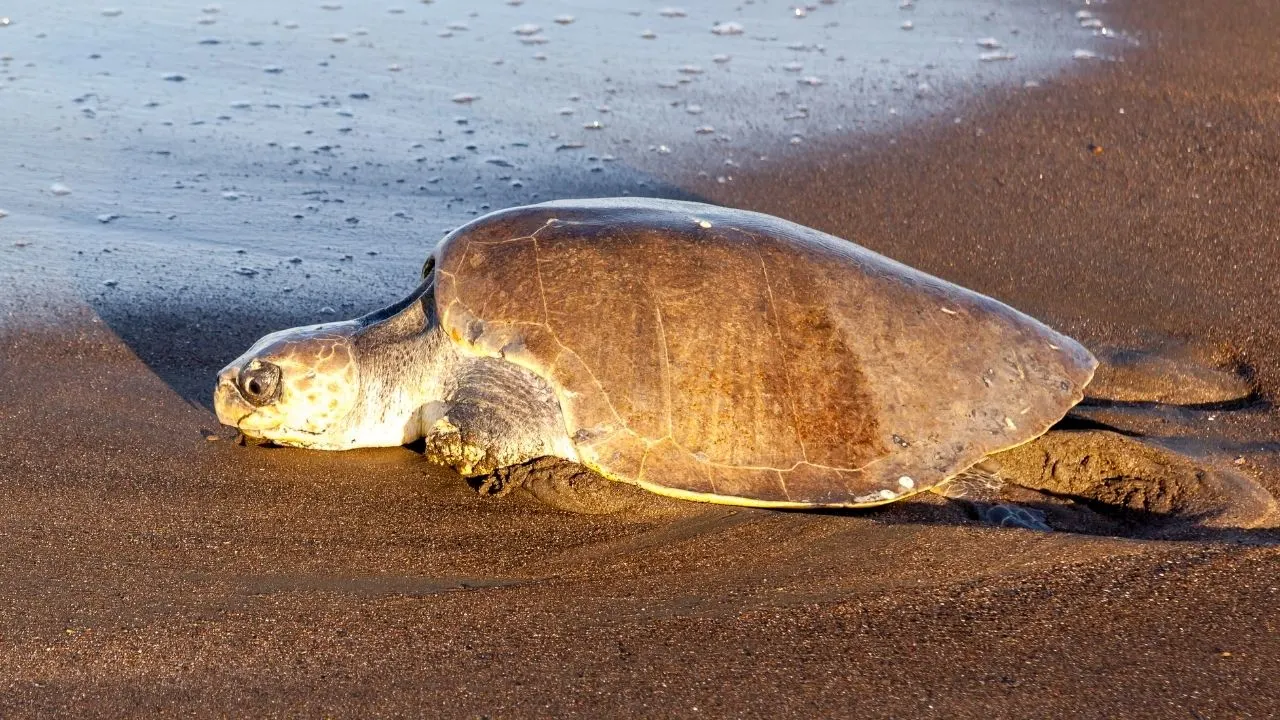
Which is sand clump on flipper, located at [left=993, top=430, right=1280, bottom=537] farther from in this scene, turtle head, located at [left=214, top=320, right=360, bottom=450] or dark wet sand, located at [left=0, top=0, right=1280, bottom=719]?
turtle head, located at [left=214, top=320, right=360, bottom=450]

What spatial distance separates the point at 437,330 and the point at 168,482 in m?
0.79

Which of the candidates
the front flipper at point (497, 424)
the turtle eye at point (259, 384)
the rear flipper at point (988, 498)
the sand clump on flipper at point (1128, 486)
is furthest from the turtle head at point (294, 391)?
the sand clump on flipper at point (1128, 486)

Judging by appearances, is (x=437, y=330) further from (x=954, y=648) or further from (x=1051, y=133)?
(x=1051, y=133)

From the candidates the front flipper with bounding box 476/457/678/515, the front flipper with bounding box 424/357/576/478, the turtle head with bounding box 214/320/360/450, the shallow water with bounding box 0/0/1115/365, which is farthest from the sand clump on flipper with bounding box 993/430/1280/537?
the shallow water with bounding box 0/0/1115/365

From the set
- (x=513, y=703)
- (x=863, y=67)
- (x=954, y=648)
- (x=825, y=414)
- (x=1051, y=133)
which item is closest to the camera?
(x=513, y=703)

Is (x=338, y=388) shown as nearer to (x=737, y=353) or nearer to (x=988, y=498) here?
(x=737, y=353)

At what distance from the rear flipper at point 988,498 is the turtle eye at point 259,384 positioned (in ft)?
5.88

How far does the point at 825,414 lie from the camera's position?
10.1 feet

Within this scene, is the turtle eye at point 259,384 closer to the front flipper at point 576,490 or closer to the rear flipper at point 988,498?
the front flipper at point 576,490

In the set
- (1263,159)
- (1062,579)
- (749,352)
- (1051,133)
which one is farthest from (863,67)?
(1062,579)

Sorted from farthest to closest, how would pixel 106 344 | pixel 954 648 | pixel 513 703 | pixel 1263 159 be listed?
pixel 1263 159, pixel 106 344, pixel 954 648, pixel 513 703

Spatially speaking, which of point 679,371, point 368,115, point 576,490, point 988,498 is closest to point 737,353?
point 679,371

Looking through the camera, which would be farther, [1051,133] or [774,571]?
[1051,133]

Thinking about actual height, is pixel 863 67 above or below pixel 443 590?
above
